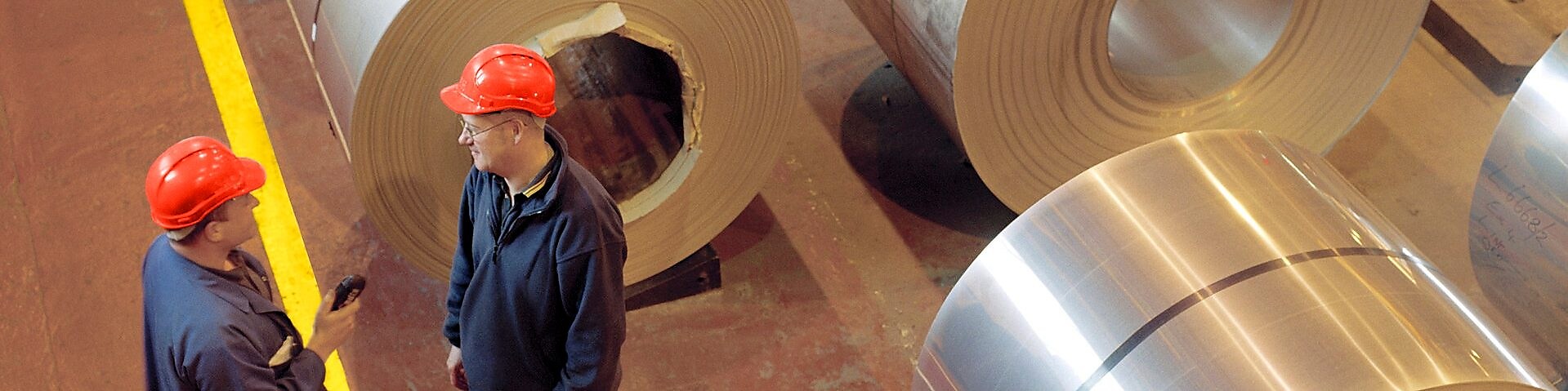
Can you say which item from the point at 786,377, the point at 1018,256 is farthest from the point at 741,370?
the point at 1018,256

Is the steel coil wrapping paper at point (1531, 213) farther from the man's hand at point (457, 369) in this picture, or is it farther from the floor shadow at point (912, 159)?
the man's hand at point (457, 369)

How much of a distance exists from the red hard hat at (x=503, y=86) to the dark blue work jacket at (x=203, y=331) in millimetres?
583

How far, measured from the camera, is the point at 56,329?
3.98 m

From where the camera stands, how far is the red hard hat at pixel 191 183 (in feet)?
8.25

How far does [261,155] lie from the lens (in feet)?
15.0

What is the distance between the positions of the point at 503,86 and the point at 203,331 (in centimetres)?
74

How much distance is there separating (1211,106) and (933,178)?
96 cm

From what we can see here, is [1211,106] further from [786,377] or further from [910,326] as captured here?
[786,377]

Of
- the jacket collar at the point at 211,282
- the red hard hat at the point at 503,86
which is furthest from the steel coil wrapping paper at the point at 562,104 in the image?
the jacket collar at the point at 211,282

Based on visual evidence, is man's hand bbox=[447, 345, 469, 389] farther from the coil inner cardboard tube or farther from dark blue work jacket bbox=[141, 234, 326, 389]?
the coil inner cardboard tube

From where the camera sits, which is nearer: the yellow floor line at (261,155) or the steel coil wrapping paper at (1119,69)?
the steel coil wrapping paper at (1119,69)

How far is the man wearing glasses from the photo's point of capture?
271 centimetres

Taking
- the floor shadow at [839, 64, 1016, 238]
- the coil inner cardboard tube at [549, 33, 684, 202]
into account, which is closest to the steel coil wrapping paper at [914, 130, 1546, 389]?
the coil inner cardboard tube at [549, 33, 684, 202]

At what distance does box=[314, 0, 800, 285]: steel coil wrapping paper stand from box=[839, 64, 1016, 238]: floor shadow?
0.74m
